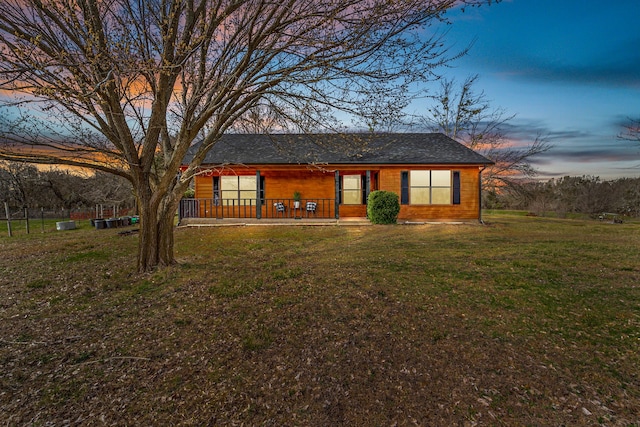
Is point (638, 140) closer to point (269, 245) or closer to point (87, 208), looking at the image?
point (269, 245)

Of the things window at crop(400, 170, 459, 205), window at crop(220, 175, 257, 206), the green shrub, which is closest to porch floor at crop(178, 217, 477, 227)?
the green shrub

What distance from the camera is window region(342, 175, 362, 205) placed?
1700 cm

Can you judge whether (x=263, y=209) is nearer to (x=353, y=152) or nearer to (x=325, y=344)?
(x=353, y=152)

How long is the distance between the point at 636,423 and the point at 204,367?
3751mm

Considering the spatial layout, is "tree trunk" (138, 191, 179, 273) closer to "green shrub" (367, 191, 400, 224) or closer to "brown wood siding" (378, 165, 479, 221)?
"green shrub" (367, 191, 400, 224)

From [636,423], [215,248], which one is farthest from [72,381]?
[215,248]

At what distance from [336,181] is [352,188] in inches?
77.5

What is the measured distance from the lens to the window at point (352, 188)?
17.0m

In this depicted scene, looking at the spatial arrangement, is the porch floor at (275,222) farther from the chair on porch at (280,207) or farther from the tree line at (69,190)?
the tree line at (69,190)

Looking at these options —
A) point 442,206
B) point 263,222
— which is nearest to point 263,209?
point 263,222

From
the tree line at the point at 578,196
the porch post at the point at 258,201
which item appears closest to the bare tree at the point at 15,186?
the porch post at the point at 258,201

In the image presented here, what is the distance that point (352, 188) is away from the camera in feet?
55.9

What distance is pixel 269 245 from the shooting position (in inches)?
367

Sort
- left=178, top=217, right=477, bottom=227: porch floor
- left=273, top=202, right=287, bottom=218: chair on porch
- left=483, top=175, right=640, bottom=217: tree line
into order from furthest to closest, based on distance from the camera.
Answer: left=483, top=175, right=640, bottom=217: tree line → left=273, top=202, right=287, bottom=218: chair on porch → left=178, top=217, right=477, bottom=227: porch floor
